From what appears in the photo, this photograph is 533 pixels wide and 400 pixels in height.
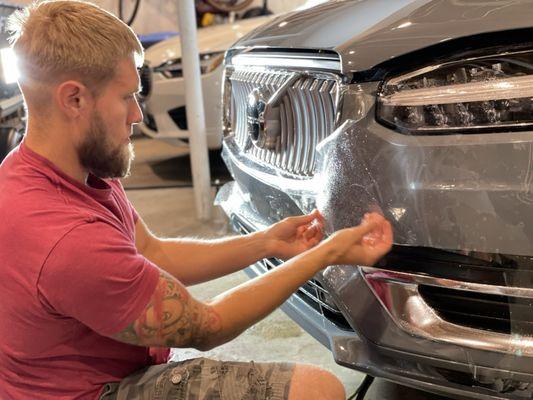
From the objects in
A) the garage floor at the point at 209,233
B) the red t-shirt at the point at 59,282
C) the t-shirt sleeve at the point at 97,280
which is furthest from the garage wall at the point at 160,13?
the t-shirt sleeve at the point at 97,280

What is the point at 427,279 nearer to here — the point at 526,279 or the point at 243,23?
the point at 526,279

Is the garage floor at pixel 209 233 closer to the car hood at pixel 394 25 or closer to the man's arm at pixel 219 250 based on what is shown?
the man's arm at pixel 219 250

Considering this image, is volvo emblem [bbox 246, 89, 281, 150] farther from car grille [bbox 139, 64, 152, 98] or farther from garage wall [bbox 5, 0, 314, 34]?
garage wall [bbox 5, 0, 314, 34]

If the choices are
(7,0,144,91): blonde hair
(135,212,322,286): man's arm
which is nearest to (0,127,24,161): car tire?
(135,212,322,286): man's arm

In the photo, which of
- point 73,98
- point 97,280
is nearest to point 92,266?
point 97,280

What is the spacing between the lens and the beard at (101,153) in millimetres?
1256

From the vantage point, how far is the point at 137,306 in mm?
1209

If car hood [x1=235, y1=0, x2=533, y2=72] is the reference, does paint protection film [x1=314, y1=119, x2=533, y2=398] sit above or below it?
below

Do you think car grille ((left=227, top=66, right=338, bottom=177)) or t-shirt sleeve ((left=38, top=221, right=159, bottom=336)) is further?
car grille ((left=227, top=66, right=338, bottom=177))

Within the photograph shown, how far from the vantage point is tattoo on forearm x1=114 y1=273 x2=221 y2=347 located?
122 cm

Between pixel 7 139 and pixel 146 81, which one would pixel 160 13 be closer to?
pixel 146 81

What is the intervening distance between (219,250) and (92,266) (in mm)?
619

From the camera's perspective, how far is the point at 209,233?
3.76 meters

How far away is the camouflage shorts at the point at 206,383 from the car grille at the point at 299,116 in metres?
0.60
